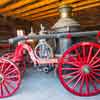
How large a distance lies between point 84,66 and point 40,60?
711mm

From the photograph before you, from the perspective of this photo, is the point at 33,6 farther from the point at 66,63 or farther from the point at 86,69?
the point at 86,69

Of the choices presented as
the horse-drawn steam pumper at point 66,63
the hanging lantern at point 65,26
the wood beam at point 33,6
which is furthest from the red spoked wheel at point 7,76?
the wood beam at point 33,6

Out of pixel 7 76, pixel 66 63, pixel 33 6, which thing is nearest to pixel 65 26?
pixel 66 63

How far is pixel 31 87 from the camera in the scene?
3213 millimetres

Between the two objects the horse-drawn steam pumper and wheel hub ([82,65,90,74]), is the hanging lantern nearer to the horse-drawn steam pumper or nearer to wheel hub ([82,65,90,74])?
the horse-drawn steam pumper

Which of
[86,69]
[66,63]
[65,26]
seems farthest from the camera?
[65,26]

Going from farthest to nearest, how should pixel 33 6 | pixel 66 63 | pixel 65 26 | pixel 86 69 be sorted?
1. pixel 33 6
2. pixel 65 26
3. pixel 66 63
4. pixel 86 69

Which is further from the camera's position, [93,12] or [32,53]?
[93,12]

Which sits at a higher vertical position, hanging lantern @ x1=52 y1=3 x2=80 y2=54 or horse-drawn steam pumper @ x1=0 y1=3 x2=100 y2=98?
hanging lantern @ x1=52 y1=3 x2=80 y2=54

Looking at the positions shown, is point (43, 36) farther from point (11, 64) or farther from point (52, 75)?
point (52, 75)

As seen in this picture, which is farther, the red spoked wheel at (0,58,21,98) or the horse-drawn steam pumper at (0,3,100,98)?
the red spoked wheel at (0,58,21,98)

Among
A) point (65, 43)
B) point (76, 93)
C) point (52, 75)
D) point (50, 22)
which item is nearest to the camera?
point (76, 93)

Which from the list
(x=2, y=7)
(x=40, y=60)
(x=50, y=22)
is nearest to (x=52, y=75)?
(x=40, y=60)

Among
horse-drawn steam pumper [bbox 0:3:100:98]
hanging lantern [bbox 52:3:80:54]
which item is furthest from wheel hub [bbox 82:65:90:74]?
hanging lantern [bbox 52:3:80:54]
